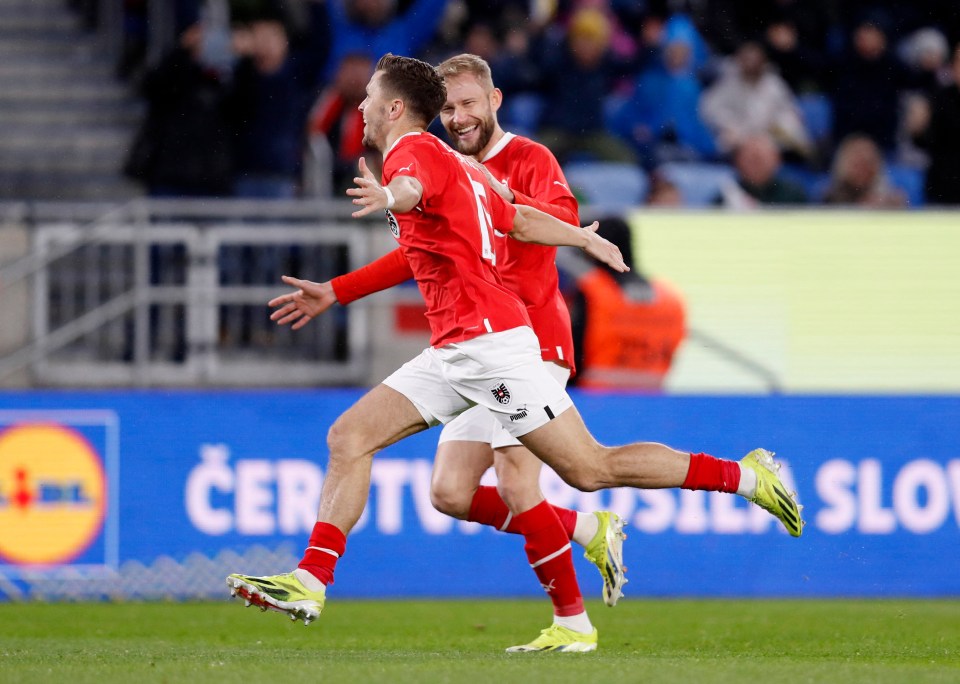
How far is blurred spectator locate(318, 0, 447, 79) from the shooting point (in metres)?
13.5

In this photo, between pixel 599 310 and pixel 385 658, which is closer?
pixel 385 658

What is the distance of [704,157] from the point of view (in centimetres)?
1406

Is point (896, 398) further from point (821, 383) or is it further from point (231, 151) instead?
point (231, 151)

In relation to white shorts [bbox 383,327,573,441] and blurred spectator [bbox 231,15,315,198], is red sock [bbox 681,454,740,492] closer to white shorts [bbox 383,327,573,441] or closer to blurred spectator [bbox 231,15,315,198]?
white shorts [bbox 383,327,573,441]

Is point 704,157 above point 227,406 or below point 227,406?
above

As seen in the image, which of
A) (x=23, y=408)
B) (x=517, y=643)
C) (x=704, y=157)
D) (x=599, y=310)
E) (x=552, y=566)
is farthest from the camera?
(x=704, y=157)

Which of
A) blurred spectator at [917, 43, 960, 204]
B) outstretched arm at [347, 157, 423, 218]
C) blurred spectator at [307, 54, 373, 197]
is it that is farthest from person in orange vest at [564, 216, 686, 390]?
outstretched arm at [347, 157, 423, 218]

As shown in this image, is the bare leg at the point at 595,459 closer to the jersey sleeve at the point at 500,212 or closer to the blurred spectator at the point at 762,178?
the jersey sleeve at the point at 500,212

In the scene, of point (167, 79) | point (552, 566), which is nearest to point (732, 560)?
point (552, 566)

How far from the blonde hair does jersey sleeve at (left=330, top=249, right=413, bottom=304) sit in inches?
31.9

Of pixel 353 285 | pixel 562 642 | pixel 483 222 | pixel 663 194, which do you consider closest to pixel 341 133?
pixel 663 194

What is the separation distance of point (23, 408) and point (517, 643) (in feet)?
13.9

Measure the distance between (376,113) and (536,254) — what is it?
1.06m

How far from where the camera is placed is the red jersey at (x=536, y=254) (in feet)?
22.8
